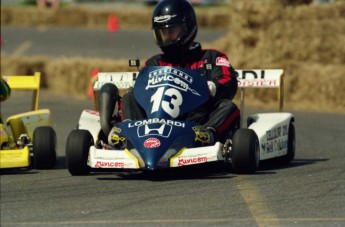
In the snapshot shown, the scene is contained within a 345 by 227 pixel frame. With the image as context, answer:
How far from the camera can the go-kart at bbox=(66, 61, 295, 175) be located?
30.3 ft

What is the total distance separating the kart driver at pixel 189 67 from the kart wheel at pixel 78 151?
54 cm

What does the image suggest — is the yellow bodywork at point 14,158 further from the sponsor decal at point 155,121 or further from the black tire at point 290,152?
the black tire at point 290,152

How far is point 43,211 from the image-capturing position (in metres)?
7.81

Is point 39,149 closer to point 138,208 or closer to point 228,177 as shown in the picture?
point 228,177

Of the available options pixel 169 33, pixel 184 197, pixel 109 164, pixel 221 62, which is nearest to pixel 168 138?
pixel 109 164

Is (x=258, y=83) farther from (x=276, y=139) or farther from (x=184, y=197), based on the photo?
(x=184, y=197)

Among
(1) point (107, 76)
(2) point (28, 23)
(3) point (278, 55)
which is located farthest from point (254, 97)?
(2) point (28, 23)

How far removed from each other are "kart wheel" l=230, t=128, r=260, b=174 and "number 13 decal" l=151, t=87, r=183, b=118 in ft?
2.02

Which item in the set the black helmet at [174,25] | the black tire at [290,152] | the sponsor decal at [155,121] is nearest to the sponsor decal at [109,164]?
the sponsor decal at [155,121]

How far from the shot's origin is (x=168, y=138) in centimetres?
930

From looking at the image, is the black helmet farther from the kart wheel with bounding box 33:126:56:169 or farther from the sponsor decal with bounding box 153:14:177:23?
the kart wheel with bounding box 33:126:56:169

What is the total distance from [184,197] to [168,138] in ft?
3.49

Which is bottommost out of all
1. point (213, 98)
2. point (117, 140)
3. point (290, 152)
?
point (290, 152)

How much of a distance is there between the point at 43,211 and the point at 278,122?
3383 mm
